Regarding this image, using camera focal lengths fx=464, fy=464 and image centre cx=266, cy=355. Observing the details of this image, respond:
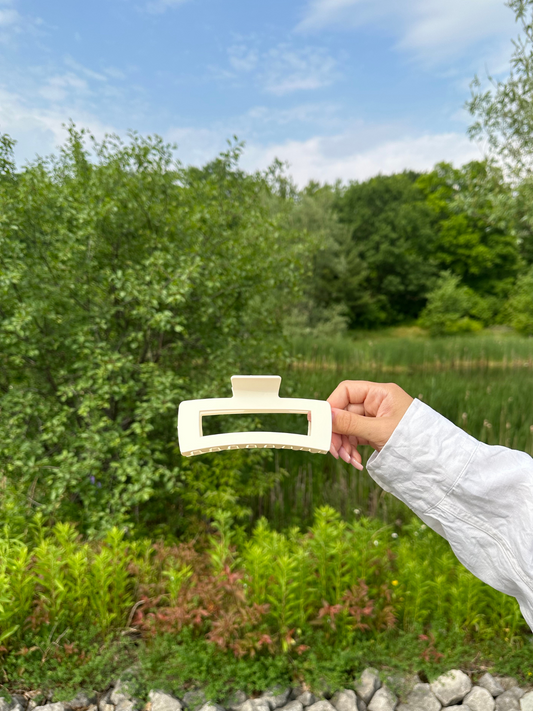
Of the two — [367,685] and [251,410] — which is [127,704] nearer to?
[367,685]

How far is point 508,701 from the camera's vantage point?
6.40ft

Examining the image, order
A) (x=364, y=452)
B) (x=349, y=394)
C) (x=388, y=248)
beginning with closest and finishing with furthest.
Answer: (x=349, y=394), (x=364, y=452), (x=388, y=248)

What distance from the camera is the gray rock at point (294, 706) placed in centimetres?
188

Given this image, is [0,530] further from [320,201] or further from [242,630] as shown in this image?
[320,201]

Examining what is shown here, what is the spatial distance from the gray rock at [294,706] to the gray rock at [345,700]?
15cm

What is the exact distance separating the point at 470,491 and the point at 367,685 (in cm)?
164

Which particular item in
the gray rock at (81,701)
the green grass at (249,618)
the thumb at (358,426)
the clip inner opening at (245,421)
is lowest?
the gray rock at (81,701)

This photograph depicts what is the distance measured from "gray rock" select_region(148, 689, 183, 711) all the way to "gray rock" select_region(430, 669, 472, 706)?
3.59ft

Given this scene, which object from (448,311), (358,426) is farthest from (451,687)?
(448,311)

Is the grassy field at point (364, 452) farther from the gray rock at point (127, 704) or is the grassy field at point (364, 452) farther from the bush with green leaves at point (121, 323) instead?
the gray rock at point (127, 704)

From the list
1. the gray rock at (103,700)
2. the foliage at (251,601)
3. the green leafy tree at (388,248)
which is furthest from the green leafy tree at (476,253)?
the gray rock at (103,700)

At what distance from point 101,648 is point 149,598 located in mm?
285

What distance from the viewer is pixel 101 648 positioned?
210 cm

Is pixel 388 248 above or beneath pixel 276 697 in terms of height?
above
